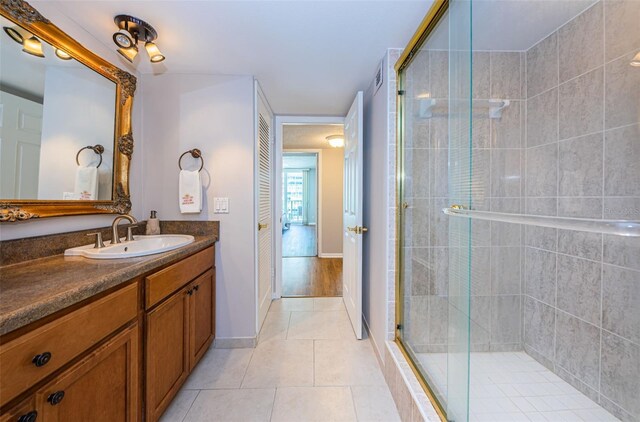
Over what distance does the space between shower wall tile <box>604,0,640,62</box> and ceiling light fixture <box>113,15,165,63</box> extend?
7.61 feet

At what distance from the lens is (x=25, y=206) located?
3.84 feet

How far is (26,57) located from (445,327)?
246cm

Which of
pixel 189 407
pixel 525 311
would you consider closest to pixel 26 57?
pixel 189 407

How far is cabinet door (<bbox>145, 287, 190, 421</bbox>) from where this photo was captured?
1218 mm

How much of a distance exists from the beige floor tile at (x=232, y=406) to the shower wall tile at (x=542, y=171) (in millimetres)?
2028

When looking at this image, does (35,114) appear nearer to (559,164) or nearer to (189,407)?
(189,407)

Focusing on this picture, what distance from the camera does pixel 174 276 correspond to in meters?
1.43

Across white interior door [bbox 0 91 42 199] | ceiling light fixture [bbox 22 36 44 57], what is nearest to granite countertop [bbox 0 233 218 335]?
white interior door [bbox 0 91 42 199]

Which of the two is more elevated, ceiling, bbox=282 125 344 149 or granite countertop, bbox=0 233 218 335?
ceiling, bbox=282 125 344 149

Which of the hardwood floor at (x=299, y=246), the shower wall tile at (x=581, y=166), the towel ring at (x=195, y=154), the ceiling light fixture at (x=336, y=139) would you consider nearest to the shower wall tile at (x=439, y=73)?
the shower wall tile at (x=581, y=166)

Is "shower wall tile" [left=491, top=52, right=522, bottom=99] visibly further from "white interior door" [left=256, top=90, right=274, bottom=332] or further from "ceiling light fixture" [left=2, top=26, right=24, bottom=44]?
"ceiling light fixture" [left=2, top=26, right=24, bottom=44]

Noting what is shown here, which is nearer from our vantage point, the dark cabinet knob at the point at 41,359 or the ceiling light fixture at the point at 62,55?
the dark cabinet knob at the point at 41,359

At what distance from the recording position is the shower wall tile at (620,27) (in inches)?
43.1

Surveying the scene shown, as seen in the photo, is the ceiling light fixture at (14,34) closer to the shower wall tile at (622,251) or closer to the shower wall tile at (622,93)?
the shower wall tile at (622,93)
